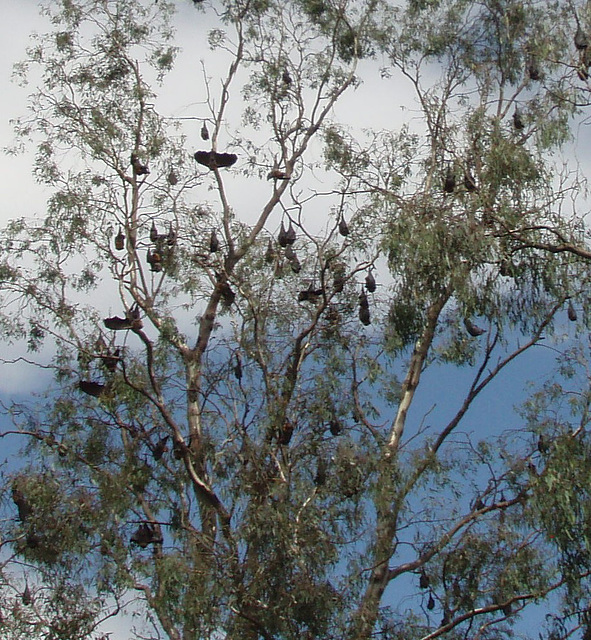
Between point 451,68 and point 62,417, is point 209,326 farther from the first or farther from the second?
point 451,68

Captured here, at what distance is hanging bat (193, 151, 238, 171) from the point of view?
549 inches

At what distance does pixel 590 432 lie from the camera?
35.6 feet

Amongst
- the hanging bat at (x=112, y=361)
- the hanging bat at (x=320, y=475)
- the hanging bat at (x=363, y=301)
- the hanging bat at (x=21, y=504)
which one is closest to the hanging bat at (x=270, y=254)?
the hanging bat at (x=363, y=301)

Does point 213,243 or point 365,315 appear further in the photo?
point 213,243

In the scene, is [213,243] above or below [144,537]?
above

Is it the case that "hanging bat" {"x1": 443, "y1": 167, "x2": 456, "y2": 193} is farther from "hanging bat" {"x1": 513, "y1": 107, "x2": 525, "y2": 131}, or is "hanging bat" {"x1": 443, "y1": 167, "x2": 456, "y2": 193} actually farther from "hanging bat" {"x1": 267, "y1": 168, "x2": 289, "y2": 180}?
"hanging bat" {"x1": 267, "y1": 168, "x2": 289, "y2": 180}

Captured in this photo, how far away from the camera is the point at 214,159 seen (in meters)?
14.1

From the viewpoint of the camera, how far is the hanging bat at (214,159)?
13936 millimetres

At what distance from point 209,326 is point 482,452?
366cm

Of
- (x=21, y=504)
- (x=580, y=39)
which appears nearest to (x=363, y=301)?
(x=580, y=39)

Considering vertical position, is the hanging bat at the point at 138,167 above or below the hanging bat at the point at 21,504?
above

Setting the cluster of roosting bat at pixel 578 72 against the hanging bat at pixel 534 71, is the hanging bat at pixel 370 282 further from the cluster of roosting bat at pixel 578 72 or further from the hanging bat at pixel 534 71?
the hanging bat at pixel 534 71

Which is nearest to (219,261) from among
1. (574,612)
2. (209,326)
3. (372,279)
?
(209,326)

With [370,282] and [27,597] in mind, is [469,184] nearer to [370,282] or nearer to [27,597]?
[370,282]
